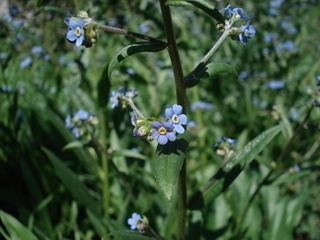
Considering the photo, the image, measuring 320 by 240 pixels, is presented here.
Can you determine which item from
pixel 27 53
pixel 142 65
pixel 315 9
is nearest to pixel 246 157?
pixel 142 65

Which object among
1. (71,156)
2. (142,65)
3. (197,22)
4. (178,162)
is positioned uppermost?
(197,22)

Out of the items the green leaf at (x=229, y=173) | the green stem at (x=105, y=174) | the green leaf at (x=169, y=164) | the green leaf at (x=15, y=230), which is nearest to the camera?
the green leaf at (x=169, y=164)

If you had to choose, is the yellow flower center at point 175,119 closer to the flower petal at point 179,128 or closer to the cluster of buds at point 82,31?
the flower petal at point 179,128

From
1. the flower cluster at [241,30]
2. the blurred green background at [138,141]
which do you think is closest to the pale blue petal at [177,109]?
the flower cluster at [241,30]

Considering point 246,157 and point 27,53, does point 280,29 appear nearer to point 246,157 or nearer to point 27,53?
point 27,53

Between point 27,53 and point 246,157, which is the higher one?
point 27,53

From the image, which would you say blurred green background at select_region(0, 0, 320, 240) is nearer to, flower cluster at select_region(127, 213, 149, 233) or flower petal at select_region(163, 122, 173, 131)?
flower cluster at select_region(127, 213, 149, 233)
